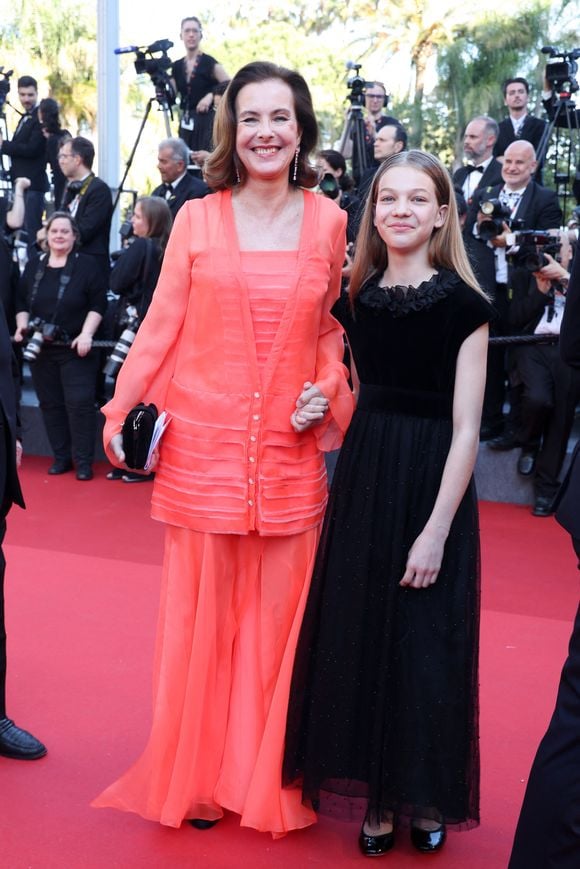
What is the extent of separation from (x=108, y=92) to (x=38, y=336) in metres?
4.25

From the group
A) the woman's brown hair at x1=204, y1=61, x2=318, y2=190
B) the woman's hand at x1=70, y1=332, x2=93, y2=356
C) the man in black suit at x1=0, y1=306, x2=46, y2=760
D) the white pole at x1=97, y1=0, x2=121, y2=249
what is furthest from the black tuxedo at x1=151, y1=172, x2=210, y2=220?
the woman's brown hair at x1=204, y1=61, x2=318, y2=190

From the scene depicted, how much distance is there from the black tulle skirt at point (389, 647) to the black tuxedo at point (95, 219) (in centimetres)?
500

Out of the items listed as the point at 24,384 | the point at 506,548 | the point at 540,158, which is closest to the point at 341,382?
the point at 506,548

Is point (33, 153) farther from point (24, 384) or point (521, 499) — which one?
point (521, 499)

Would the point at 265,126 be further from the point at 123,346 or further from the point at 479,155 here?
the point at 479,155

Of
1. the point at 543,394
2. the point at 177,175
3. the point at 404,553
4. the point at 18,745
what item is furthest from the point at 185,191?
the point at 404,553

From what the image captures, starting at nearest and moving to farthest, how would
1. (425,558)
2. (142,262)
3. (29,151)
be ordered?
(425,558), (142,262), (29,151)

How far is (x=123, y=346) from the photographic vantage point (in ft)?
21.4

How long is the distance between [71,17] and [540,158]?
16.0m

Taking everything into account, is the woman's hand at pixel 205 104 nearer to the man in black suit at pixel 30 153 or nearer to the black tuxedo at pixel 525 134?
the man in black suit at pixel 30 153

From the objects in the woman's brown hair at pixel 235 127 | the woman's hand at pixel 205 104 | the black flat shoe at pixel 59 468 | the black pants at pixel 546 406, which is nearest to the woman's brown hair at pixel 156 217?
the black flat shoe at pixel 59 468

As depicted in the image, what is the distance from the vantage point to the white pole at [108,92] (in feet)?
33.4

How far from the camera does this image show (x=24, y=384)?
8.78 m

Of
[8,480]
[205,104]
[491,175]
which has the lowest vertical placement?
[8,480]
